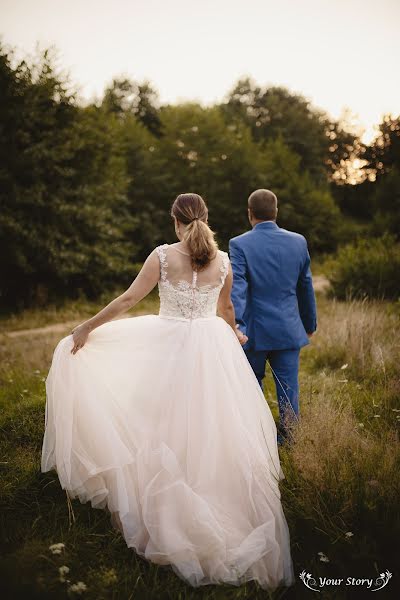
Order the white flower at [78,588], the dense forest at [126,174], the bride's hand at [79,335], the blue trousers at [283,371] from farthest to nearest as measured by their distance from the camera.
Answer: the dense forest at [126,174] < the blue trousers at [283,371] < the bride's hand at [79,335] < the white flower at [78,588]

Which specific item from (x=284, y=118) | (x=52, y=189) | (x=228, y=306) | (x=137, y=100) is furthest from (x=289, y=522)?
(x=284, y=118)

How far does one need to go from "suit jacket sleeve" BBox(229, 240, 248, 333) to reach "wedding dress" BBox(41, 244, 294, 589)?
0.34m

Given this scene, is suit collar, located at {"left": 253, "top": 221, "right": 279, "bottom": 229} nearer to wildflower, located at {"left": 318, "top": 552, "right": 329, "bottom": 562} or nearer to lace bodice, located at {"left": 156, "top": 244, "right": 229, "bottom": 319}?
lace bodice, located at {"left": 156, "top": 244, "right": 229, "bottom": 319}

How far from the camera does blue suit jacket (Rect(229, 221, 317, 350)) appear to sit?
142 inches

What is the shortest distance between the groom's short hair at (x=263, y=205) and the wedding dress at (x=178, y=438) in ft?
2.60

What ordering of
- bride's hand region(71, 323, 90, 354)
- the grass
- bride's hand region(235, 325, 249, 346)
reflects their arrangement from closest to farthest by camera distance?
the grass → bride's hand region(71, 323, 90, 354) → bride's hand region(235, 325, 249, 346)

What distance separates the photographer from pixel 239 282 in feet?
11.6

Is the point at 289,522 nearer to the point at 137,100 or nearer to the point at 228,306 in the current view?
the point at 228,306

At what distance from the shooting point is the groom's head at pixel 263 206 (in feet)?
11.9

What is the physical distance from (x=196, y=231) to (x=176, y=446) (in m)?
1.51

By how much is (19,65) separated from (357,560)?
50.8 ft

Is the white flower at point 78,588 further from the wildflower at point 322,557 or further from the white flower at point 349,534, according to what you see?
the white flower at point 349,534

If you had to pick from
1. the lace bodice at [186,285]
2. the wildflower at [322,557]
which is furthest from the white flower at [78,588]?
the lace bodice at [186,285]

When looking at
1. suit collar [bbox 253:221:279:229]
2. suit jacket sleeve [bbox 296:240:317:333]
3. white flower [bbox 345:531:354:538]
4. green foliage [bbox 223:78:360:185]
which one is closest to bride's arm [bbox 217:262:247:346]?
suit collar [bbox 253:221:279:229]
